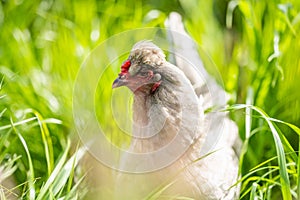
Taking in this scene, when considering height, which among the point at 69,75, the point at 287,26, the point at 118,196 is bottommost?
the point at 118,196

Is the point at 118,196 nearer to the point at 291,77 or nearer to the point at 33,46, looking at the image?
the point at 291,77

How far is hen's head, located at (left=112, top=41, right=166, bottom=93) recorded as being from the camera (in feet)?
4.79

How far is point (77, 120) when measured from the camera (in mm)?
1949

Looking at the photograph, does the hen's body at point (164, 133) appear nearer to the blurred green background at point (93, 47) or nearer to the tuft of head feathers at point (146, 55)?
the tuft of head feathers at point (146, 55)

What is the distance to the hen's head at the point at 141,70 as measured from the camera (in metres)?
1.46

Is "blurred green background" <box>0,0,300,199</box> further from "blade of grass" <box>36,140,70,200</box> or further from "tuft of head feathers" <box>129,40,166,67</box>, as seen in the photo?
"tuft of head feathers" <box>129,40,166,67</box>

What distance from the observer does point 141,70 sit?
1.47m

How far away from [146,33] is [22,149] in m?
0.49

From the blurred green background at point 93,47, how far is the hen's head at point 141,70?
37 centimetres

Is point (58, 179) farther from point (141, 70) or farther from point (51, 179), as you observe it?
point (141, 70)

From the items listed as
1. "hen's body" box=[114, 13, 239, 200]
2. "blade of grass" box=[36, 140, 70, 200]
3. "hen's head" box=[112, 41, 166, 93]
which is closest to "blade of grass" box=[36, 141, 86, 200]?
"blade of grass" box=[36, 140, 70, 200]

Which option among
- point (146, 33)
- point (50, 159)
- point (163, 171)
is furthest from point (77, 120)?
point (163, 171)

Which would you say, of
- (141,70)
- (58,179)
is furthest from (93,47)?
(141,70)

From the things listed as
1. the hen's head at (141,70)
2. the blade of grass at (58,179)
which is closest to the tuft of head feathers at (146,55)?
the hen's head at (141,70)
